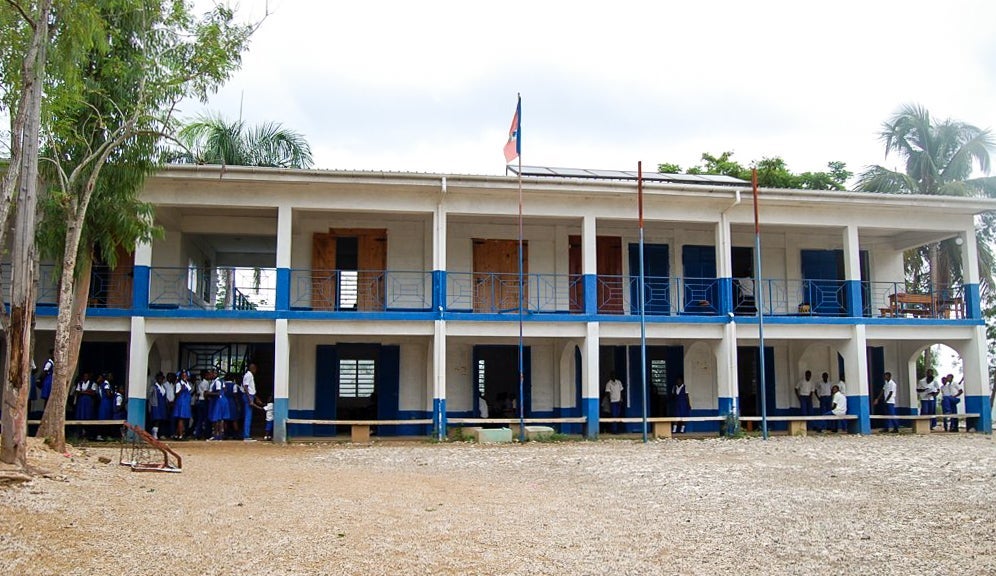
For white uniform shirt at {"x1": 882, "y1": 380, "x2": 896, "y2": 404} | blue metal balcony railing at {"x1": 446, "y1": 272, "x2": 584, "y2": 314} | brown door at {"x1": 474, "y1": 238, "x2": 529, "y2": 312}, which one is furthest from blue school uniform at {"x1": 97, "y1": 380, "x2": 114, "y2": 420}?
white uniform shirt at {"x1": 882, "y1": 380, "x2": 896, "y2": 404}

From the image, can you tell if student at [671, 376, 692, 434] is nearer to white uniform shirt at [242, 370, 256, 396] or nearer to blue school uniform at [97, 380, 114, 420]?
white uniform shirt at [242, 370, 256, 396]

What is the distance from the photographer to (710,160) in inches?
1240

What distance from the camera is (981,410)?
1862 cm

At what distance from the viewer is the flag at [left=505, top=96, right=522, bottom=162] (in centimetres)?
1627

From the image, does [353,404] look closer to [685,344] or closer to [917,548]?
[685,344]

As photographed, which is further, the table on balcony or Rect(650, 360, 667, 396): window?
Rect(650, 360, 667, 396): window

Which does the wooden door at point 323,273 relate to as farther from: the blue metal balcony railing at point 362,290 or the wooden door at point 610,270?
the wooden door at point 610,270

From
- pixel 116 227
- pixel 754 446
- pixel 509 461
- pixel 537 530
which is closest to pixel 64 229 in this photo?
pixel 116 227

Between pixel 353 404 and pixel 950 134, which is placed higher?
pixel 950 134

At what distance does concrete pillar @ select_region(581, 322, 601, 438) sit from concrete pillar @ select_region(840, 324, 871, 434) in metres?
5.28

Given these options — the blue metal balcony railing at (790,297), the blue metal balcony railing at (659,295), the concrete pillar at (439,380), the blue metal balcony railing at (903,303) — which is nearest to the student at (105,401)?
the concrete pillar at (439,380)

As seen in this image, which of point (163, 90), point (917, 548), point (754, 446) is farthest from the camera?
point (754, 446)

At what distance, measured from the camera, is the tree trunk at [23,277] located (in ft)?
30.6

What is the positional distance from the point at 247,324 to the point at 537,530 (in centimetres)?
1013
